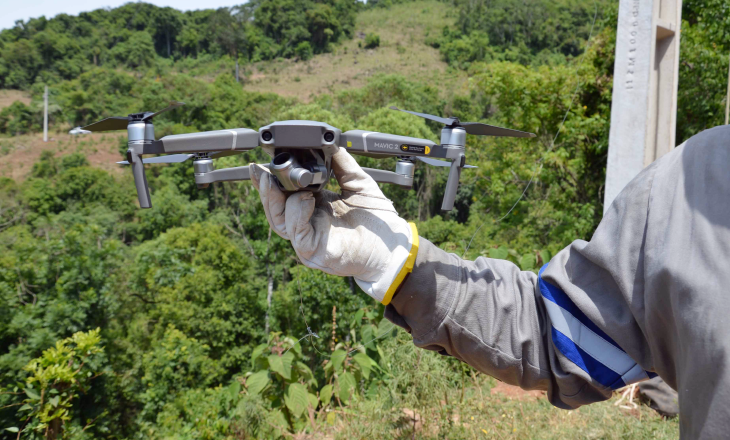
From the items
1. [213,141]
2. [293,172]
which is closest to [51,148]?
[213,141]

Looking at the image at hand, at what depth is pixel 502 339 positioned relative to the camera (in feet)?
3.35

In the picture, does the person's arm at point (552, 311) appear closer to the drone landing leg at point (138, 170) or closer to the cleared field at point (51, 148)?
the drone landing leg at point (138, 170)

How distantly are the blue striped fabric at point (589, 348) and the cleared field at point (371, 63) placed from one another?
3927 centimetres

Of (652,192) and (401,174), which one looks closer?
(652,192)

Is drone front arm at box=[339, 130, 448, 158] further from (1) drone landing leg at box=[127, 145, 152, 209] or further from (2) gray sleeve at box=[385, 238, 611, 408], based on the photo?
(1) drone landing leg at box=[127, 145, 152, 209]

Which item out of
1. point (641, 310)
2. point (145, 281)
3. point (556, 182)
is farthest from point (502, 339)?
point (145, 281)

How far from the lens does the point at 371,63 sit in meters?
55.8

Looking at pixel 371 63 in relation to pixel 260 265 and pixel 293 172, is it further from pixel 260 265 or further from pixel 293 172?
pixel 293 172

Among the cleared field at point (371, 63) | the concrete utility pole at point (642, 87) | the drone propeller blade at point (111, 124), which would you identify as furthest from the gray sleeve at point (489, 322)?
the cleared field at point (371, 63)

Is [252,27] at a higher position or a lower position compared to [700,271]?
higher

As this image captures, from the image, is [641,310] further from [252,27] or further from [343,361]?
[252,27]

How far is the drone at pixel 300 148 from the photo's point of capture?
1034 mm

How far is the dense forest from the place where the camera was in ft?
11.2

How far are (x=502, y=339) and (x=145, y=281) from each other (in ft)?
58.7
